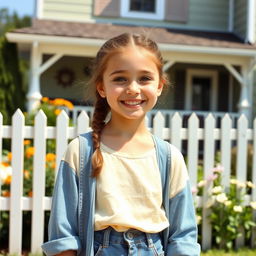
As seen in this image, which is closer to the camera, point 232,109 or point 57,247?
point 57,247

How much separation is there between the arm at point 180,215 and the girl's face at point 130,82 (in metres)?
0.25

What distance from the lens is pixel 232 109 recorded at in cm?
1251

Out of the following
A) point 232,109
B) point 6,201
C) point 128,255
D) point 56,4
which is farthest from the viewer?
point 232,109

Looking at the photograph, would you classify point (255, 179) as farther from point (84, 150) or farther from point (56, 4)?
point (56, 4)

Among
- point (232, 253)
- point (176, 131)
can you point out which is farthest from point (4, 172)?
point (232, 253)

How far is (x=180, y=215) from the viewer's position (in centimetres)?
180

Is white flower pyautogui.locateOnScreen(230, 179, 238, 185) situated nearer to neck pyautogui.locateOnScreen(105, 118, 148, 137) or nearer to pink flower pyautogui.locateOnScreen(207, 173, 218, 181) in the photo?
pink flower pyautogui.locateOnScreen(207, 173, 218, 181)

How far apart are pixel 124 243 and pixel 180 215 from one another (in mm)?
253

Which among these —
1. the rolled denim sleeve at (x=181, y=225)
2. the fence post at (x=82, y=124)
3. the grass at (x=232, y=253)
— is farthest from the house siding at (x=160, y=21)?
the rolled denim sleeve at (x=181, y=225)

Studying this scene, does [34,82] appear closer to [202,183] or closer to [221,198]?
[202,183]

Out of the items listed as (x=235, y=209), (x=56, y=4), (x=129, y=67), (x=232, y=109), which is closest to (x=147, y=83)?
(x=129, y=67)

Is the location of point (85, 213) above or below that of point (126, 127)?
below

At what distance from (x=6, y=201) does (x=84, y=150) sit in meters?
2.80

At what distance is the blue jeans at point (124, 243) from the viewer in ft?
5.53
